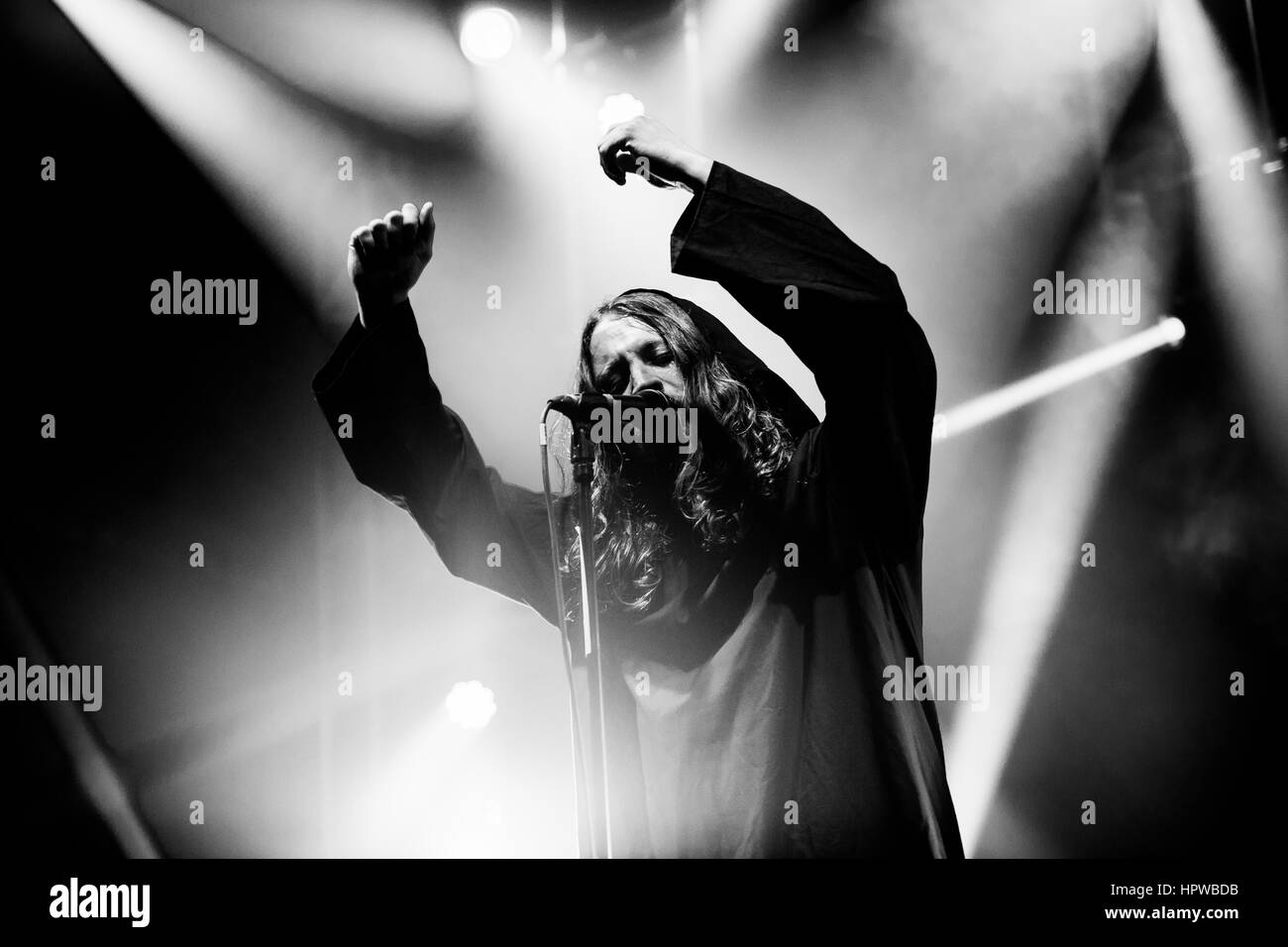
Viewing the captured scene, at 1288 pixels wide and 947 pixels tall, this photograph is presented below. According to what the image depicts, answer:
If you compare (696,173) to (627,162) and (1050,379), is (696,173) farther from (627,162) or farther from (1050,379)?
(1050,379)

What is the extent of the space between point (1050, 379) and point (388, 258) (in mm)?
1711

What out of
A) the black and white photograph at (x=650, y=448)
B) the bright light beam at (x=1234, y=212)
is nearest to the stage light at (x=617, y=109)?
the black and white photograph at (x=650, y=448)

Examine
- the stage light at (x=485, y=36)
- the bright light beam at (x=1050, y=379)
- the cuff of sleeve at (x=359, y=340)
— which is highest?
the stage light at (x=485, y=36)

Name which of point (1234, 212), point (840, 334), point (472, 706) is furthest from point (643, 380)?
point (1234, 212)

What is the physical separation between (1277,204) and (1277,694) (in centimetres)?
131

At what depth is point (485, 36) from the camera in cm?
→ 310

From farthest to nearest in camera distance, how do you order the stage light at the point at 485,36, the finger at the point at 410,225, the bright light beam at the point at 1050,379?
the stage light at the point at 485,36 → the bright light beam at the point at 1050,379 → the finger at the point at 410,225

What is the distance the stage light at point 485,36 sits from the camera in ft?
10.2

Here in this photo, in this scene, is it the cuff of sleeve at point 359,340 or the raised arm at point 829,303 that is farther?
the cuff of sleeve at point 359,340

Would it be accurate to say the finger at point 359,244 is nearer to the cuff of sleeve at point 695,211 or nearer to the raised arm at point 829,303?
the raised arm at point 829,303

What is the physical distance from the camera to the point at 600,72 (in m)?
3.09

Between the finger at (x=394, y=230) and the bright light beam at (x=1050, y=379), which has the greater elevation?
the finger at (x=394, y=230)

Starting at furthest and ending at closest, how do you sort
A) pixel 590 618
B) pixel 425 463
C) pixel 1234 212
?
pixel 1234 212
pixel 425 463
pixel 590 618

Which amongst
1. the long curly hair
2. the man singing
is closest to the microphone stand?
the man singing
